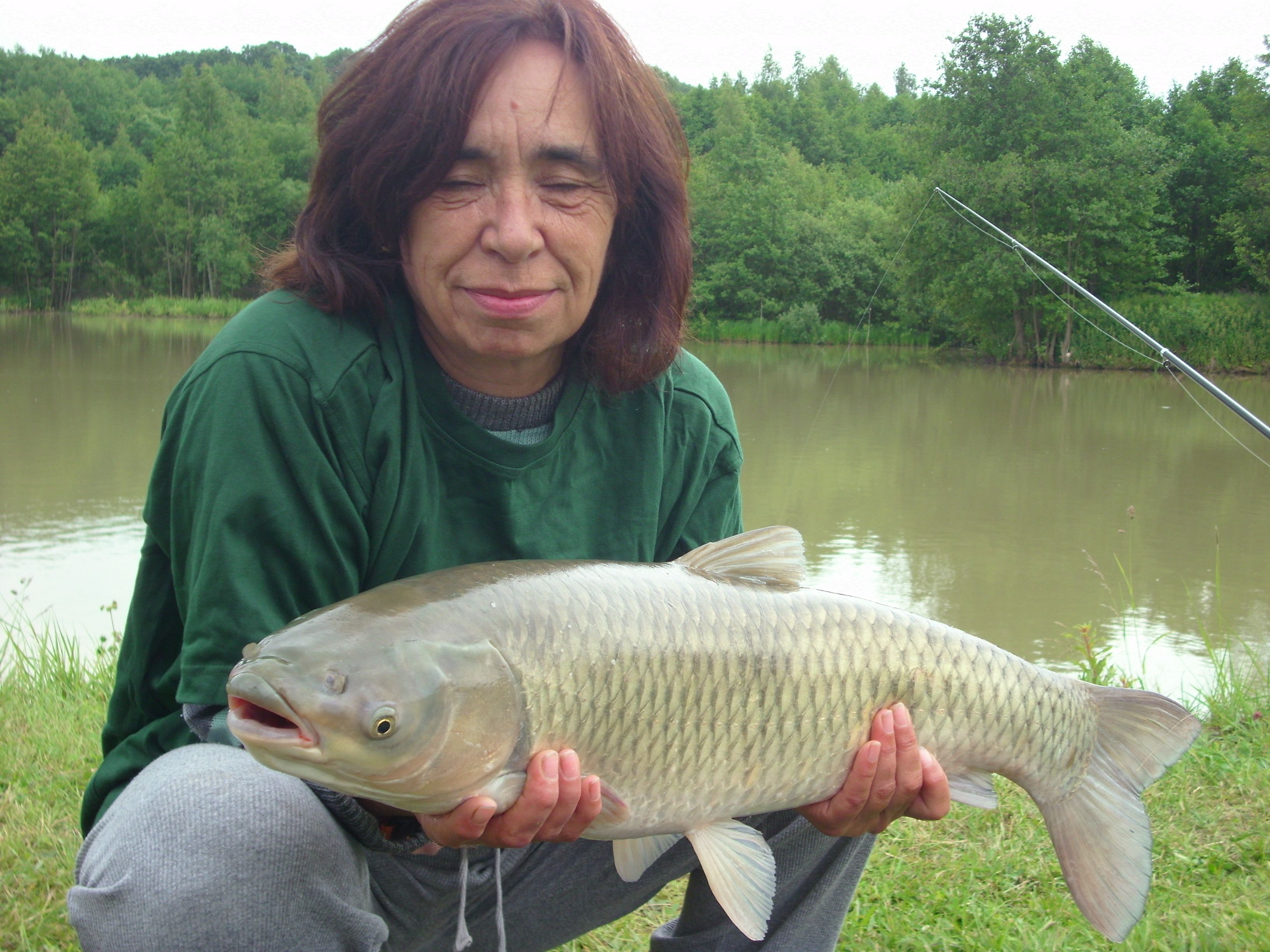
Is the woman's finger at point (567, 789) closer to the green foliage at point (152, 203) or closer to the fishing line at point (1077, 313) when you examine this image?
the fishing line at point (1077, 313)

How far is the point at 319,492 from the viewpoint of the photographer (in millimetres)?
1185

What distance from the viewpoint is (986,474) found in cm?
816

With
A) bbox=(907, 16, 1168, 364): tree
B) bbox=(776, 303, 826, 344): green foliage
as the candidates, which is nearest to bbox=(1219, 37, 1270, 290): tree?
bbox=(907, 16, 1168, 364): tree

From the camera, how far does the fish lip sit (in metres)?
0.88

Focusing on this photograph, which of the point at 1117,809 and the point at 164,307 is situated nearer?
the point at 1117,809

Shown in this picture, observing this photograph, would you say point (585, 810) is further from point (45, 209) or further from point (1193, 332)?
point (45, 209)

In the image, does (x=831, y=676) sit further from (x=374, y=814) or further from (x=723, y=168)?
(x=723, y=168)

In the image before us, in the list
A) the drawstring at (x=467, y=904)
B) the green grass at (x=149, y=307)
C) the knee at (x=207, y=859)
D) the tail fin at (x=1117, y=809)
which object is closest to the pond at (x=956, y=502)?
the tail fin at (x=1117, y=809)

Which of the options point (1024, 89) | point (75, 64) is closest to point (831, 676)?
point (1024, 89)

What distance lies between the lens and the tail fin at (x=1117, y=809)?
1.25 metres

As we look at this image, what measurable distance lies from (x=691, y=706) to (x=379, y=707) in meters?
0.33

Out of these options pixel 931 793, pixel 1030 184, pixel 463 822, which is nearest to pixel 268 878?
pixel 463 822

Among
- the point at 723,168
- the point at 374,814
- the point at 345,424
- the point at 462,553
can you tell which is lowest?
the point at 374,814

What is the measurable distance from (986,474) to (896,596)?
3748mm
